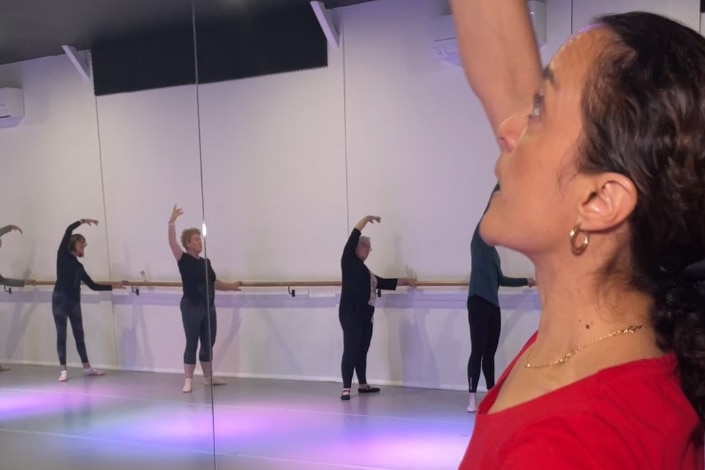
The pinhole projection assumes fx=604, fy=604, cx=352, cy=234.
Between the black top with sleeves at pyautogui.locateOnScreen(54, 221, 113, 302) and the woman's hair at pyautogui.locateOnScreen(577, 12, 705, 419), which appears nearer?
the woman's hair at pyautogui.locateOnScreen(577, 12, 705, 419)

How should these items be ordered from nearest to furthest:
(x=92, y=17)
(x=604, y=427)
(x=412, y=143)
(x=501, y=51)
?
(x=604, y=427) < (x=501, y=51) < (x=92, y=17) < (x=412, y=143)

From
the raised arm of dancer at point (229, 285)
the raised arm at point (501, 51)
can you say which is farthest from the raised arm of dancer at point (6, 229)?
the raised arm at point (501, 51)

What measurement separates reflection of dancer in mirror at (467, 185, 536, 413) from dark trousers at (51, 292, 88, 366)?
1.61 metres

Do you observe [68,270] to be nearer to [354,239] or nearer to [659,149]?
[354,239]

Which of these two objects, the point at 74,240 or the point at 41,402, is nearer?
the point at 74,240

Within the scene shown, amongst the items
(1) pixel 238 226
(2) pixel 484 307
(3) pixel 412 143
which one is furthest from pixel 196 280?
(2) pixel 484 307

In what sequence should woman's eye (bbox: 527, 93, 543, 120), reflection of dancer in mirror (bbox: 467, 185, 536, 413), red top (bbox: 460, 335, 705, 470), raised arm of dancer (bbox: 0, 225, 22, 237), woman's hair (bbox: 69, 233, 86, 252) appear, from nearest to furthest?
1. red top (bbox: 460, 335, 705, 470)
2. woman's eye (bbox: 527, 93, 543, 120)
3. reflection of dancer in mirror (bbox: 467, 185, 536, 413)
4. woman's hair (bbox: 69, 233, 86, 252)
5. raised arm of dancer (bbox: 0, 225, 22, 237)

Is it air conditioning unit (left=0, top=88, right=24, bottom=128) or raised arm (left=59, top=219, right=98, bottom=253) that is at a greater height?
air conditioning unit (left=0, top=88, right=24, bottom=128)

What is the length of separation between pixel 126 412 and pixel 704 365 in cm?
253

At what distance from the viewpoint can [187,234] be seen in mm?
2469

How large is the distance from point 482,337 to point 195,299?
116 centimetres

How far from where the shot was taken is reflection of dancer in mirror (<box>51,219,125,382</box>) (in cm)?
249

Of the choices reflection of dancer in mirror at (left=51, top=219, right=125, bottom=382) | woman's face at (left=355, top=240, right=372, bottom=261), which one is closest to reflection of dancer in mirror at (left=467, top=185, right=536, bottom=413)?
woman's face at (left=355, top=240, right=372, bottom=261)

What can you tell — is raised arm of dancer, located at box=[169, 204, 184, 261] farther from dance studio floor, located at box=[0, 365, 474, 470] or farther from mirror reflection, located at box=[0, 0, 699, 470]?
dance studio floor, located at box=[0, 365, 474, 470]
